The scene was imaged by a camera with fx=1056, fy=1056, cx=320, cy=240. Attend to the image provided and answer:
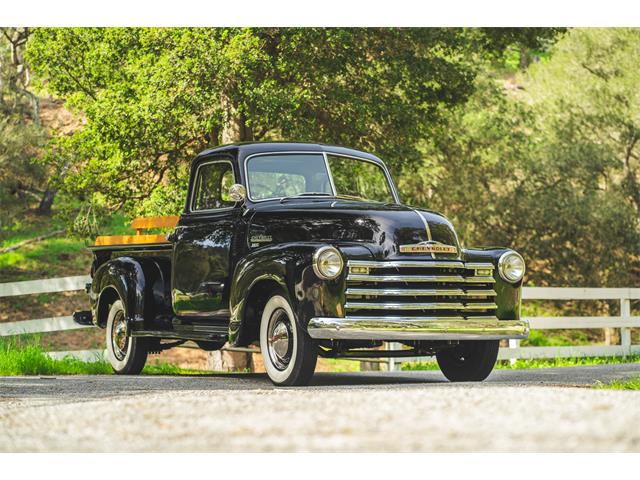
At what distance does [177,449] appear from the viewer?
499 cm

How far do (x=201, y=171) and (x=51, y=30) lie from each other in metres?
6.99

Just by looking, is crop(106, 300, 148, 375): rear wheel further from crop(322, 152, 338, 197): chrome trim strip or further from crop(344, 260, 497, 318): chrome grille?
crop(344, 260, 497, 318): chrome grille

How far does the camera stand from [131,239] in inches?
423

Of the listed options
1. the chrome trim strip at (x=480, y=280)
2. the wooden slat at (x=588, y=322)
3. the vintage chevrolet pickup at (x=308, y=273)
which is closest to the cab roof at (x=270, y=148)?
the vintage chevrolet pickup at (x=308, y=273)

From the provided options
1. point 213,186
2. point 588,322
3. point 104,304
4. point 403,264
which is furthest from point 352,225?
point 588,322

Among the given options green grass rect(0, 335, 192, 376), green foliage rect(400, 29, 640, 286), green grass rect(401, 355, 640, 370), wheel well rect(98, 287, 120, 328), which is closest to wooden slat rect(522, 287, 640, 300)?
green grass rect(401, 355, 640, 370)

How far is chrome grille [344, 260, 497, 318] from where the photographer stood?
7668 millimetres

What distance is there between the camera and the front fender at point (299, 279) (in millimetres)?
7566

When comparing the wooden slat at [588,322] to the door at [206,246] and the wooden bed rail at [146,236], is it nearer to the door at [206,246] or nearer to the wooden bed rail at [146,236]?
the wooden bed rail at [146,236]

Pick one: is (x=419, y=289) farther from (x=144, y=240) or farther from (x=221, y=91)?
(x=221, y=91)

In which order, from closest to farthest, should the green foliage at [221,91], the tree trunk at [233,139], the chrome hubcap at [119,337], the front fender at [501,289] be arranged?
the front fender at [501,289] → the chrome hubcap at [119,337] → the green foliage at [221,91] → the tree trunk at [233,139]

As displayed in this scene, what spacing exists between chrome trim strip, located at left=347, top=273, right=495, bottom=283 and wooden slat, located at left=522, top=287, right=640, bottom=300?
5.82 meters

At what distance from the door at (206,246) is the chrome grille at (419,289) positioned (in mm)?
1584

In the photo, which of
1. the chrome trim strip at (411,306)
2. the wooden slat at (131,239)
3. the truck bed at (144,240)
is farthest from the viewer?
the wooden slat at (131,239)
